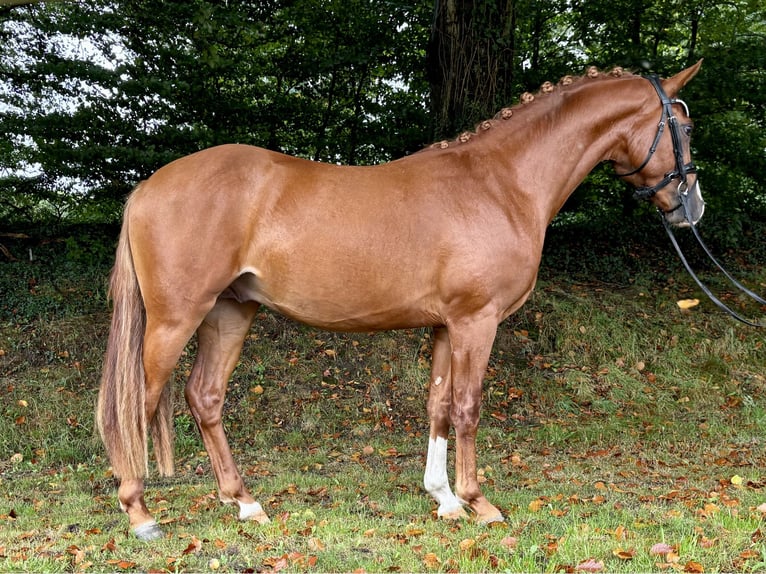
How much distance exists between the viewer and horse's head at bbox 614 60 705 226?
4.23 m

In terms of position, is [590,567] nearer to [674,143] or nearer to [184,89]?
[674,143]

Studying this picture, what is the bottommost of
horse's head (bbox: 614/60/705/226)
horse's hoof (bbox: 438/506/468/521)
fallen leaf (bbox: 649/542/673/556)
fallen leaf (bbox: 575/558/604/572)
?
fallen leaf (bbox: 649/542/673/556)

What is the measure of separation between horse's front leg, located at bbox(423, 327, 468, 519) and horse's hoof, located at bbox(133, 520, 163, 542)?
169cm

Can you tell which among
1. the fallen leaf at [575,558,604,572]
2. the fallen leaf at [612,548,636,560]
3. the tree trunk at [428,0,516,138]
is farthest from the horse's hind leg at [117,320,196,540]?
the tree trunk at [428,0,516,138]

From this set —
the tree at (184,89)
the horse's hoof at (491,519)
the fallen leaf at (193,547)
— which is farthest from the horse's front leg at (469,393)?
the tree at (184,89)

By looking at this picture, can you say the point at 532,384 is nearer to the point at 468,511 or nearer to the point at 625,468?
the point at 625,468

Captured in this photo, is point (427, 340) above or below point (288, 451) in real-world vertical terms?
above

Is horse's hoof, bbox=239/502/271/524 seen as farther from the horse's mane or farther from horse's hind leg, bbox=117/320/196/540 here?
the horse's mane

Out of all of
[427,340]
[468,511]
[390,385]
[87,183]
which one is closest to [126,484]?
[468,511]

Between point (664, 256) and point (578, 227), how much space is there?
1411mm

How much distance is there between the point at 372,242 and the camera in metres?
4.08

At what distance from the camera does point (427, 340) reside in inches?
317

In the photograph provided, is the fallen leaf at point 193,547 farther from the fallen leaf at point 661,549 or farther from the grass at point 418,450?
the fallen leaf at point 661,549

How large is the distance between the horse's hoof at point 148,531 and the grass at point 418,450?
75mm
